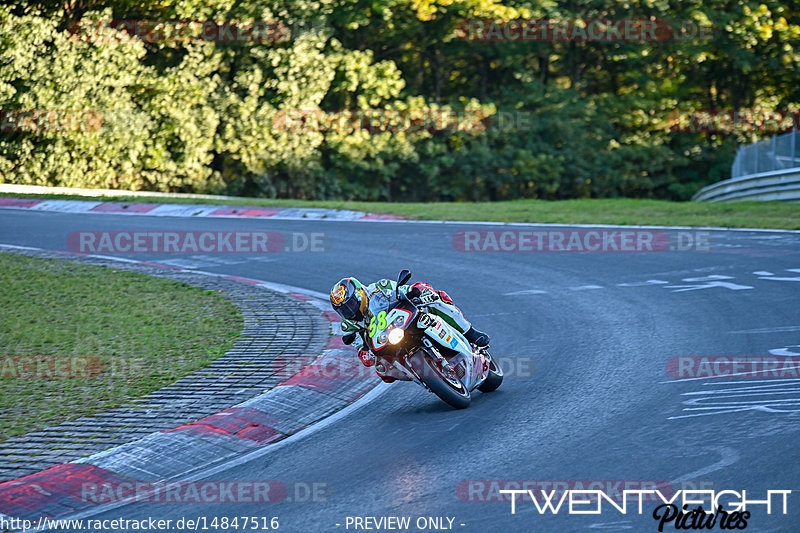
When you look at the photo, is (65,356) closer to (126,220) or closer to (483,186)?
(126,220)

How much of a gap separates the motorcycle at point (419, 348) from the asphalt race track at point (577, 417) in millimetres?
257

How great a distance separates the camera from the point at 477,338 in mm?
8281

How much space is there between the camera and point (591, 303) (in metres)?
12.0

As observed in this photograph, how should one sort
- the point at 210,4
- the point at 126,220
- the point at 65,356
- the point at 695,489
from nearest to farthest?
the point at 695,489
the point at 65,356
the point at 126,220
the point at 210,4

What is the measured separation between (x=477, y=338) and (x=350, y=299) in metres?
1.20

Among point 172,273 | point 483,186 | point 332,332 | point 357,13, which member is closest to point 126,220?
point 172,273

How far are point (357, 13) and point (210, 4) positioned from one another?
5692 mm
